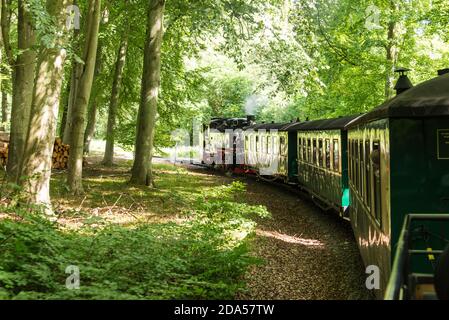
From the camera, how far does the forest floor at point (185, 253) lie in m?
6.25

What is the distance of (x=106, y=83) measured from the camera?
983 inches

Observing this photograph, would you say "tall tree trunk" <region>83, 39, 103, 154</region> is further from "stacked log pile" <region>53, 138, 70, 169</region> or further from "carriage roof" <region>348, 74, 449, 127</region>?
"carriage roof" <region>348, 74, 449, 127</region>

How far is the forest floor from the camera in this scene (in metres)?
6.25

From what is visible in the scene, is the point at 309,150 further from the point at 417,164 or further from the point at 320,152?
the point at 417,164

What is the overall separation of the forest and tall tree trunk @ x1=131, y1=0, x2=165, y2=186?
36 mm

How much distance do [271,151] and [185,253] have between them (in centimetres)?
1686

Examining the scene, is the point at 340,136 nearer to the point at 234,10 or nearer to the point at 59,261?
the point at 234,10

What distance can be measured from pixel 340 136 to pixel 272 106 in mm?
40621

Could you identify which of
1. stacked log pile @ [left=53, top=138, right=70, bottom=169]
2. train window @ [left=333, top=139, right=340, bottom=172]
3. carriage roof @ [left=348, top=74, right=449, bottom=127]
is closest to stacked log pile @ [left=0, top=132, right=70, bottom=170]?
stacked log pile @ [left=53, top=138, right=70, bottom=169]

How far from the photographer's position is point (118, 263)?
6.59m

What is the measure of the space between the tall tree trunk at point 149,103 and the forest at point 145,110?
4 cm

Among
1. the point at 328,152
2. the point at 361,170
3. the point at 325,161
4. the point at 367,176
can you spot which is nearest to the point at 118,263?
the point at 367,176

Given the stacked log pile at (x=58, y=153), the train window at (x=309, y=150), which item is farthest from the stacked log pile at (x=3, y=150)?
the train window at (x=309, y=150)

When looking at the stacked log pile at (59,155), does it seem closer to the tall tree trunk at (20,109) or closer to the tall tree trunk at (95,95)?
the tall tree trunk at (95,95)
